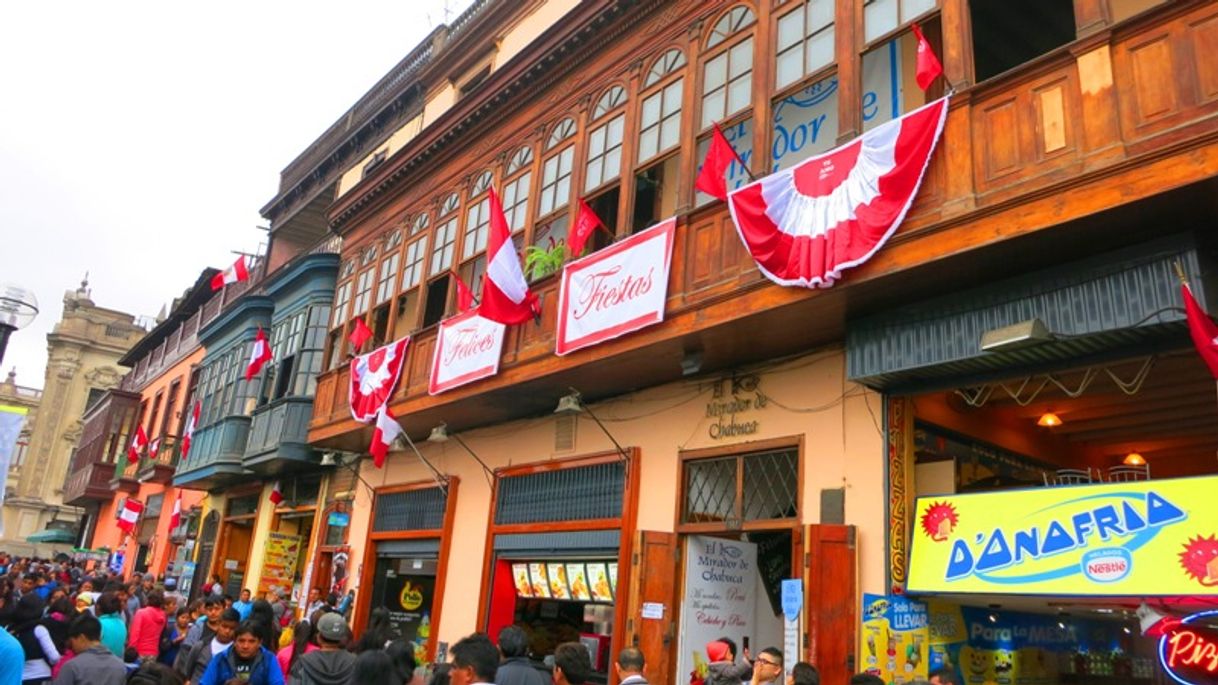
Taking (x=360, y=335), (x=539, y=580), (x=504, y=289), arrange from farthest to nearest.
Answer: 1. (x=360, y=335)
2. (x=539, y=580)
3. (x=504, y=289)

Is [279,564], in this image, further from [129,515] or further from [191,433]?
[129,515]

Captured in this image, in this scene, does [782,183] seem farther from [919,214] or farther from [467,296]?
[467,296]

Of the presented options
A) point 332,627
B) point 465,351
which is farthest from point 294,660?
point 465,351

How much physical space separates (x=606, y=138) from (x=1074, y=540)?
7.49 meters

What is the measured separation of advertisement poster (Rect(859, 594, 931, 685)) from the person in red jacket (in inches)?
315

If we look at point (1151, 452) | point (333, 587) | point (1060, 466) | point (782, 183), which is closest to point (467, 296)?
point (782, 183)

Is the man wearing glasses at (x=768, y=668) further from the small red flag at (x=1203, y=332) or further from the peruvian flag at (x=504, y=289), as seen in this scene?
the peruvian flag at (x=504, y=289)

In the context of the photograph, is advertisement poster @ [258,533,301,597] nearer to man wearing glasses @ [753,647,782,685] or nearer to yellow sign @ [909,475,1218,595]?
man wearing glasses @ [753,647,782,685]

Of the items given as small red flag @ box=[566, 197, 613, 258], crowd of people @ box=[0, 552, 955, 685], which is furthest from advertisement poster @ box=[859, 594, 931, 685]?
small red flag @ box=[566, 197, 613, 258]

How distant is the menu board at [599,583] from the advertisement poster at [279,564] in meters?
10.3

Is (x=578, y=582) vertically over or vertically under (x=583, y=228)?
under

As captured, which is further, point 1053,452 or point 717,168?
point 1053,452

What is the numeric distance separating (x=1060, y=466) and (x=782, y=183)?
17.5 ft

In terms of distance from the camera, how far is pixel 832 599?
7.79 meters
